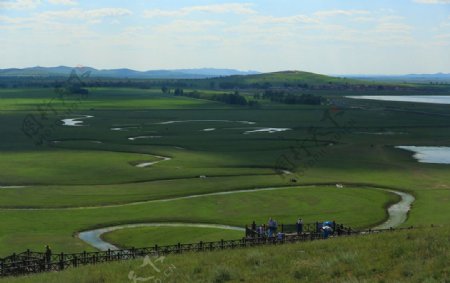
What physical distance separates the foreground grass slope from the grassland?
18.7 m

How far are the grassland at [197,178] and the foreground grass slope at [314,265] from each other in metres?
18.7

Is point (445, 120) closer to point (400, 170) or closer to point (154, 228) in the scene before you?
point (400, 170)

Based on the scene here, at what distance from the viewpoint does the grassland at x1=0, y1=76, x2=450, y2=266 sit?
5625 cm

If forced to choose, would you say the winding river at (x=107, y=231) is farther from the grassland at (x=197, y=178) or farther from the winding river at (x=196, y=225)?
the grassland at (x=197, y=178)

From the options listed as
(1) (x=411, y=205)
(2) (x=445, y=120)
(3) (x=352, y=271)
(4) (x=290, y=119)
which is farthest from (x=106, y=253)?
(2) (x=445, y=120)

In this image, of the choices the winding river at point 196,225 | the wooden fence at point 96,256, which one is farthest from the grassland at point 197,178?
the wooden fence at point 96,256

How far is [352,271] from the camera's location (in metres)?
22.6

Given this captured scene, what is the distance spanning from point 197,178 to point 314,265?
5575 centimetres

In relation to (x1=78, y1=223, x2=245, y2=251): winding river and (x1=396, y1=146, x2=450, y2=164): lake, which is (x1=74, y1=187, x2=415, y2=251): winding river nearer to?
(x1=78, y1=223, x2=245, y2=251): winding river

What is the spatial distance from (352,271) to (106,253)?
51.9 ft

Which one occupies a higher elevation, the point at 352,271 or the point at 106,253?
the point at 352,271

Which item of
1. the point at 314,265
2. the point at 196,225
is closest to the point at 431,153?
the point at 196,225

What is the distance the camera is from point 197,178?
79312 mm

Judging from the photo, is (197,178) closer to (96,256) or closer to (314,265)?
(96,256)
